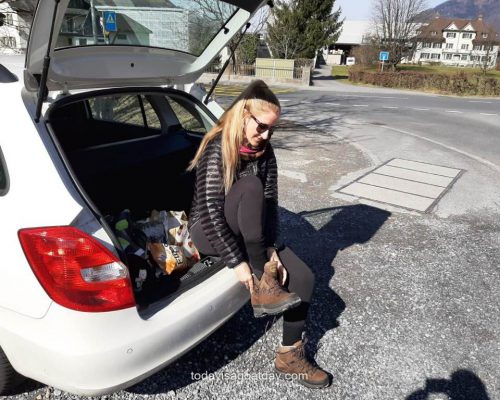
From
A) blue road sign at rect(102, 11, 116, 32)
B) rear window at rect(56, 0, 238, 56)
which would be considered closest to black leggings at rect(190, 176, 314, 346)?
rear window at rect(56, 0, 238, 56)

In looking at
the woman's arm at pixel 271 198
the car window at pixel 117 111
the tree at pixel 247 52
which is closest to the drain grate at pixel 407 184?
the car window at pixel 117 111

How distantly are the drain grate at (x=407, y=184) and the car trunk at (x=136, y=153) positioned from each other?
8.75 ft

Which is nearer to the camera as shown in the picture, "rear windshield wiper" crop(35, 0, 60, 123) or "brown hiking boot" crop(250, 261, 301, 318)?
"rear windshield wiper" crop(35, 0, 60, 123)

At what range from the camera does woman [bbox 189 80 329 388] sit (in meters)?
2.10

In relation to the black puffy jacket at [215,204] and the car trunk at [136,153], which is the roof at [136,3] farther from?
the black puffy jacket at [215,204]

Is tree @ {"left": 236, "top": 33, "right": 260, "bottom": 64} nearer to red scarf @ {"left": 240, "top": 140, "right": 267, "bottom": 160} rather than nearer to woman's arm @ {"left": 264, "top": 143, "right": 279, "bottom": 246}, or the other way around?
woman's arm @ {"left": 264, "top": 143, "right": 279, "bottom": 246}

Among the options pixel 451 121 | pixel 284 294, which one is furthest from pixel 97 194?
pixel 451 121

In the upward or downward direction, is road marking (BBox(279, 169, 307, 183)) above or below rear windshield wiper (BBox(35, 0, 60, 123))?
below

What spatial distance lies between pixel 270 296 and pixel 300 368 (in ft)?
1.69

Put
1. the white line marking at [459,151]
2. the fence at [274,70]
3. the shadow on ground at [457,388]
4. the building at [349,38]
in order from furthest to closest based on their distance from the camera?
the building at [349,38] < the fence at [274,70] < the white line marking at [459,151] < the shadow on ground at [457,388]

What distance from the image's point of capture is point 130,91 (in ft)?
7.90

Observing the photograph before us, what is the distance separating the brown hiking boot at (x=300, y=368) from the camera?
2.27 m

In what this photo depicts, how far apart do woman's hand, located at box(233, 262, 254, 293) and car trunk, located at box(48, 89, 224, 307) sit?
33 cm

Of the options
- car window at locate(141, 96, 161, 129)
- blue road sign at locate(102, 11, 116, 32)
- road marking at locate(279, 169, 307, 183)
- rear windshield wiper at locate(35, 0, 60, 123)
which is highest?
blue road sign at locate(102, 11, 116, 32)
